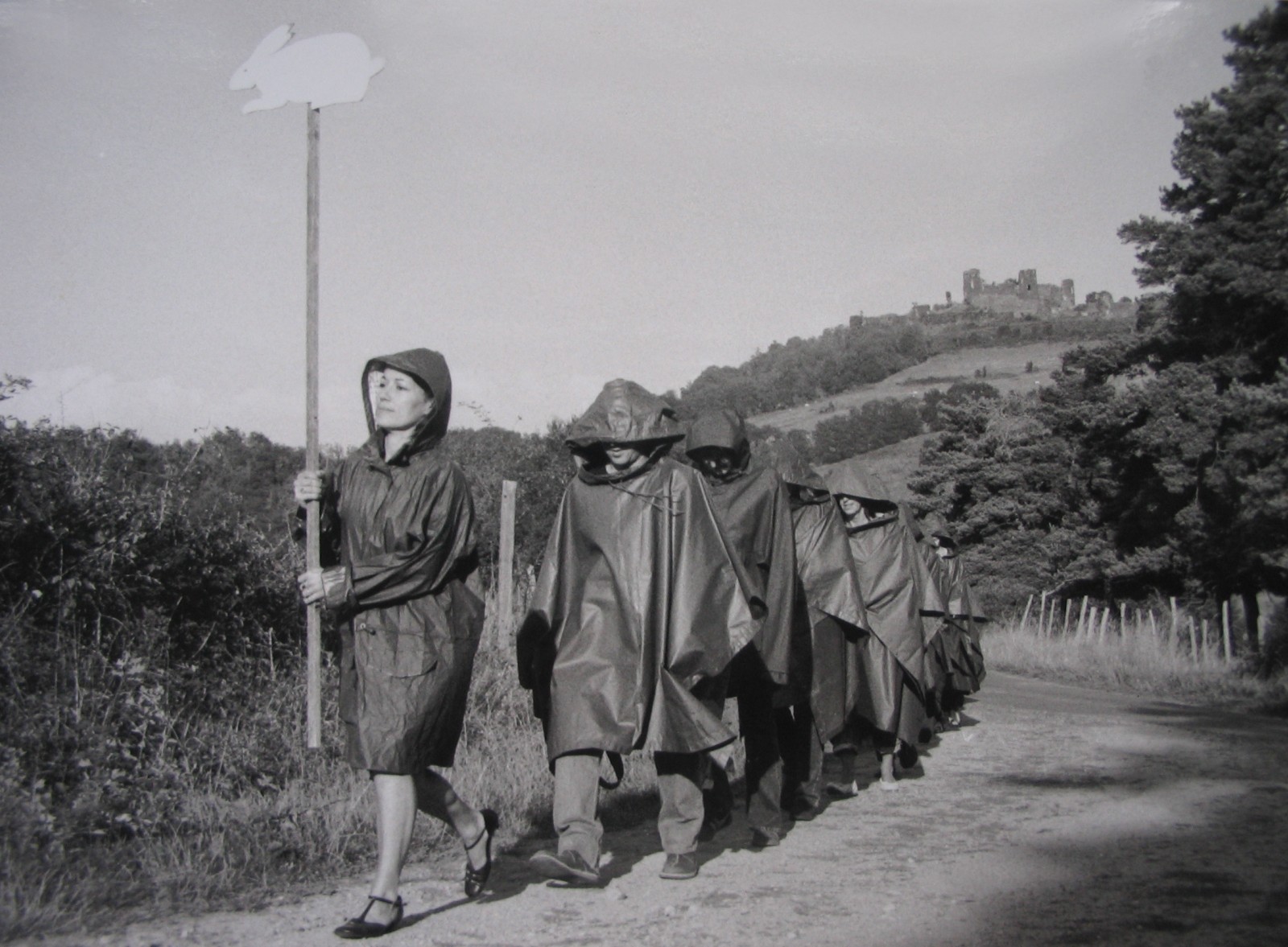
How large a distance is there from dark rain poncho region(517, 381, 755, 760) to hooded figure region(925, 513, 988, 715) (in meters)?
5.94

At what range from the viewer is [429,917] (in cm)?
498

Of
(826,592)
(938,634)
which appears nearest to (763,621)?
(826,592)

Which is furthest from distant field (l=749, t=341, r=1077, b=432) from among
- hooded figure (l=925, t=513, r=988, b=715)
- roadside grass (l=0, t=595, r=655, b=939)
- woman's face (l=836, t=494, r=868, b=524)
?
roadside grass (l=0, t=595, r=655, b=939)

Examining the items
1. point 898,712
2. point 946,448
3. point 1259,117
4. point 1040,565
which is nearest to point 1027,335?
point 946,448

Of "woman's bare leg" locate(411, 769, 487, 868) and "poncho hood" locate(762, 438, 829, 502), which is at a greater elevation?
"poncho hood" locate(762, 438, 829, 502)

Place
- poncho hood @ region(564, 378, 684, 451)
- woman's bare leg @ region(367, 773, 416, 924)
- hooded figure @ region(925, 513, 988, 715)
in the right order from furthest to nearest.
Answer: hooded figure @ region(925, 513, 988, 715) < poncho hood @ region(564, 378, 684, 451) < woman's bare leg @ region(367, 773, 416, 924)

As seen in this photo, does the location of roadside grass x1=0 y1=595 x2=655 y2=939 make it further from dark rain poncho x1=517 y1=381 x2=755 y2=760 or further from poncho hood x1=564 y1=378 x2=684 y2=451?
poncho hood x1=564 y1=378 x2=684 y2=451

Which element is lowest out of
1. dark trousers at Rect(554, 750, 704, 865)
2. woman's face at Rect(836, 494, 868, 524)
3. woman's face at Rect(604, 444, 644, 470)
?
dark trousers at Rect(554, 750, 704, 865)

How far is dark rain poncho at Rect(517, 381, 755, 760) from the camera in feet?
19.1

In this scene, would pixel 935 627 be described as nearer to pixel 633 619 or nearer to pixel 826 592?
pixel 826 592

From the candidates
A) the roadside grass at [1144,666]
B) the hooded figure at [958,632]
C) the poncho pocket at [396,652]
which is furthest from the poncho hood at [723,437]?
the roadside grass at [1144,666]

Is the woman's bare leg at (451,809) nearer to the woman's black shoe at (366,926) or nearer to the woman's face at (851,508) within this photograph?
the woman's black shoe at (366,926)

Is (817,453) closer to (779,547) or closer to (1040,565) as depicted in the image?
(1040,565)

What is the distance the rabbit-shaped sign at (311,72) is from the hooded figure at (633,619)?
1.91 metres
